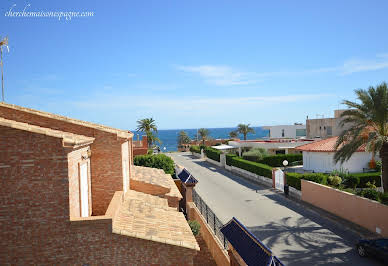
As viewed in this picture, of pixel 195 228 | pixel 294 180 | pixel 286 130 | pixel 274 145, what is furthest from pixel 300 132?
pixel 195 228

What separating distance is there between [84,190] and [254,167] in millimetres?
24277

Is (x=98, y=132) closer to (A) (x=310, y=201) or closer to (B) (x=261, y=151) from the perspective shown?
(A) (x=310, y=201)

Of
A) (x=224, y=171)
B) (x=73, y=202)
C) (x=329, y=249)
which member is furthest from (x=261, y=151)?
(x=73, y=202)

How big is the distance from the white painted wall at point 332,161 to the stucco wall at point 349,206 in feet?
29.4

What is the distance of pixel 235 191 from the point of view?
26.5 metres

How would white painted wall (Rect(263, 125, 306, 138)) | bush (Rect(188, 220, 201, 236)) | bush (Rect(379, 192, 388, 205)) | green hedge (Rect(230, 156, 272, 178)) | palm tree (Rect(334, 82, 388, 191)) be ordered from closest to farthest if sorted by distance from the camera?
bush (Rect(188, 220, 201, 236)), bush (Rect(379, 192, 388, 205)), palm tree (Rect(334, 82, 388, 191)), green hedge (Rect(230, 156, 272, 178)), white painted wall (Rect(263, 125, 306, 138))

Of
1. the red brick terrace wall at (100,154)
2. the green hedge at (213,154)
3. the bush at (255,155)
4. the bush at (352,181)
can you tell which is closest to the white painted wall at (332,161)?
the bush at (352,181)

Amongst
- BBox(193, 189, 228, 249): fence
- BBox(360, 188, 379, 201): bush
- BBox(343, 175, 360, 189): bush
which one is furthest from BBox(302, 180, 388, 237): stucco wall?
BBox(193, 189, 228, 249): fence

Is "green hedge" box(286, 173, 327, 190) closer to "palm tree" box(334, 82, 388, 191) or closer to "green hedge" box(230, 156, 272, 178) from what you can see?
"palm tree" box(334, 82, 388, 191)

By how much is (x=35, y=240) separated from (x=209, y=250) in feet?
26.2

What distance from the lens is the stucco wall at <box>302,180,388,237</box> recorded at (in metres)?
14.8

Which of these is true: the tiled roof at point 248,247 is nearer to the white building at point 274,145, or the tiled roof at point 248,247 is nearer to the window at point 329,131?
the white building at point 274,145

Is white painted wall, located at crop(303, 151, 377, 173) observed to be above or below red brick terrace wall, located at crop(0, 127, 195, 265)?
below

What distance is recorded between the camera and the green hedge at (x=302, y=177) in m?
21.4
